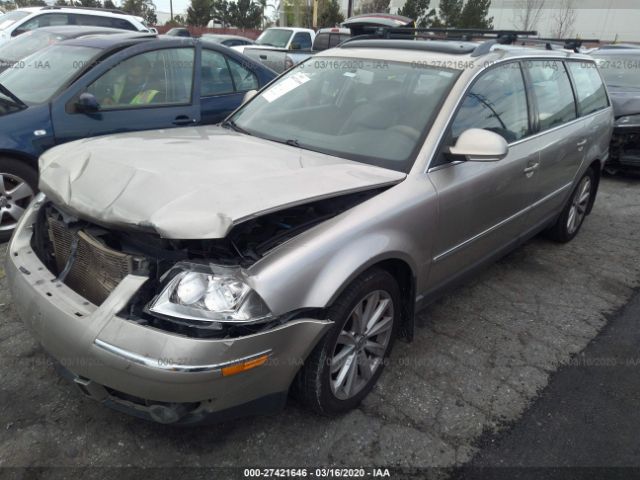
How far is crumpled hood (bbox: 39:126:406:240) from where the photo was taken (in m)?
1.93

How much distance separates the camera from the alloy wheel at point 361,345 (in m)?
2.37

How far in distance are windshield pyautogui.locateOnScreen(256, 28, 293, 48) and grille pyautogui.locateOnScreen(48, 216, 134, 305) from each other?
1400 cm

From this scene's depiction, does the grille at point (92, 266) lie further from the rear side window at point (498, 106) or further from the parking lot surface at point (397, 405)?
the rear side window at point (498, 106)

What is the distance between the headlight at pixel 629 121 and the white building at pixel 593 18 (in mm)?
33862

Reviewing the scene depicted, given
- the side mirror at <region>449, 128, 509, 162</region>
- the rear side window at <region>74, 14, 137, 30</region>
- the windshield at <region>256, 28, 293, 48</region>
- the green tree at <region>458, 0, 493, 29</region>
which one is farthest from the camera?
the green tree at <region>458, 0, 493, 29</region>

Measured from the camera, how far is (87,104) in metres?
4.12

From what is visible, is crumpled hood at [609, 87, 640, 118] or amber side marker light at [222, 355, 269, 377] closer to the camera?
amber side marker light at [222, 355, 269, 377]

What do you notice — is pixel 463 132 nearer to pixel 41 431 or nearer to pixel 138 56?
pixel 41 431

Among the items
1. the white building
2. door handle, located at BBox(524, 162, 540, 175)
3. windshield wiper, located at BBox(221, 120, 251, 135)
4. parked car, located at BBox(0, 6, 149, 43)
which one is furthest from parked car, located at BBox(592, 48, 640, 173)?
the white building

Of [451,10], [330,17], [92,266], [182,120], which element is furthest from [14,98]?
[451,10]

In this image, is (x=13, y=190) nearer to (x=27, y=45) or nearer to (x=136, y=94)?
(x=136, y=94)

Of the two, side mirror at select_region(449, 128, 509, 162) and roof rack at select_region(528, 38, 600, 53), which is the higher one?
roof rack at select_region(528, 38, 600, 53)

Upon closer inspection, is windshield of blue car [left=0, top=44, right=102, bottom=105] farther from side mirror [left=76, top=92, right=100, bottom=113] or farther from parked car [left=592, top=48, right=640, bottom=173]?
parked car [left=592, top=48, right=640, bottom=173]

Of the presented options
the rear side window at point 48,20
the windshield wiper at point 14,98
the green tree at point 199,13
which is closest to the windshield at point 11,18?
the rear side window at point 48,20
